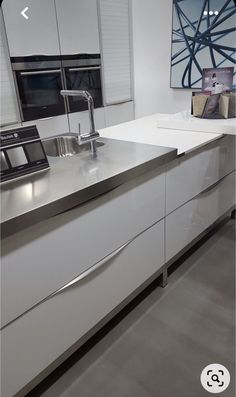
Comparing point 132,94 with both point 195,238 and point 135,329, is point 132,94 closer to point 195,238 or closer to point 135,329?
point 195,238

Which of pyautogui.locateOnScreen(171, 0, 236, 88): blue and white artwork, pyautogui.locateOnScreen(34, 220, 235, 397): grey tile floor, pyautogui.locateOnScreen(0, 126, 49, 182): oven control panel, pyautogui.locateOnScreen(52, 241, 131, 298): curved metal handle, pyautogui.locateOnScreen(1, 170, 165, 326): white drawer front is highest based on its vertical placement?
pyautogui.locateOnScreen(171, 0, 236, 88): blue and white artwork

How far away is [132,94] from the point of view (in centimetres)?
376

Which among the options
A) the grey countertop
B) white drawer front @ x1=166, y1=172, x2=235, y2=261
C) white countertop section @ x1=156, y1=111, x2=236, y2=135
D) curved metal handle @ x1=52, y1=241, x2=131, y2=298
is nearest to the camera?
the grey countertop

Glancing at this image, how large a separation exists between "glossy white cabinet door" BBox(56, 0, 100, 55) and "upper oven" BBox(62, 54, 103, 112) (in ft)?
0.26

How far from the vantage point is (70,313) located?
123cm

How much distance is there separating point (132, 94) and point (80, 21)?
1.06 meters

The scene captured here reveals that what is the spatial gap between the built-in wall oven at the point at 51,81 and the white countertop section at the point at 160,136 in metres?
1.05

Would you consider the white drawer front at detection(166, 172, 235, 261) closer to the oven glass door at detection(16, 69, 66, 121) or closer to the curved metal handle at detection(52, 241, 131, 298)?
the curved metal handle at detection(52, 241, 131, 298)

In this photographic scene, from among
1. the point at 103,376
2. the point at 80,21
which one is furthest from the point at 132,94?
the point at 103,376

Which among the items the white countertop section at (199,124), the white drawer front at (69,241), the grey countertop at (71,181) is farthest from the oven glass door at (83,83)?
the white drawer front at (69,241)

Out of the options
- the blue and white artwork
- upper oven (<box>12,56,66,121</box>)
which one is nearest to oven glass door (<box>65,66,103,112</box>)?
upper oven (<box>12,56,66,121</box>)

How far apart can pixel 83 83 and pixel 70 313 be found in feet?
8.13

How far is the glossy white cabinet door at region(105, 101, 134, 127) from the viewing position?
3501mm

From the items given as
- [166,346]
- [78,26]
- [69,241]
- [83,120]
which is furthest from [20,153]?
[78,26]
